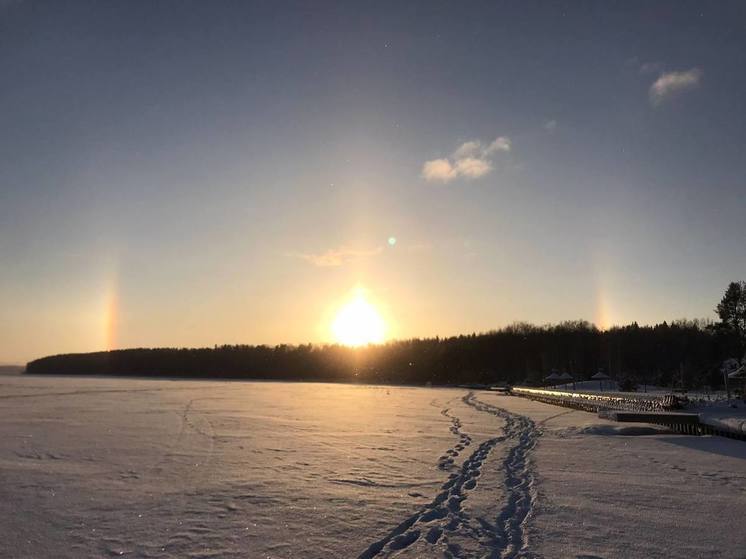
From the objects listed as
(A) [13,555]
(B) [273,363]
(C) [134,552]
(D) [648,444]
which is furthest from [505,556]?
(B) [273,363]

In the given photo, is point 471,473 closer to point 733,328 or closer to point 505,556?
point 505,556

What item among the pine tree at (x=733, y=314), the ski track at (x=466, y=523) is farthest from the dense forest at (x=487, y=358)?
the ski track at (x=466, y=523)

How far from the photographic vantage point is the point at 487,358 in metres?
118

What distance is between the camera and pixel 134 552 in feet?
24.6

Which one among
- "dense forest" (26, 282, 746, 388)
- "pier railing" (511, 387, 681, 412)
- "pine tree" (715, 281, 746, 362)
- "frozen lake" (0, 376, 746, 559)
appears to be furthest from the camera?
"dense forest" (26, 282, 746, 388)

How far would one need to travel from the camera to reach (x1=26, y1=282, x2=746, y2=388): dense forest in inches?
3199

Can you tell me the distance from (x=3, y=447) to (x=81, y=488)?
7.07 meters

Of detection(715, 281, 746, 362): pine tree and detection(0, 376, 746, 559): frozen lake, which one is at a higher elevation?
detection(715, 281, 746, 362): pine tree

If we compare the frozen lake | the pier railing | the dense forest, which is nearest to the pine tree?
the dense forest

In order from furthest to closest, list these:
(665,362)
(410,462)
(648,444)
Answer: (665,362) → (648,444) → (410,462)

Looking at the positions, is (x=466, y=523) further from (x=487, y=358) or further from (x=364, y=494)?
(x=487, y=358)

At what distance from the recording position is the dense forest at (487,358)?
81.2m

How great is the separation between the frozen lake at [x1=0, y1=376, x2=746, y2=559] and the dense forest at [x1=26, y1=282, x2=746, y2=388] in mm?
46173

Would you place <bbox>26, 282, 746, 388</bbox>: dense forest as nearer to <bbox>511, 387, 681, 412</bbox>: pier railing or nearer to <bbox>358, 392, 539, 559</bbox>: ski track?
<bbox>511, 387, 681, 412</bbox>: pier railing
